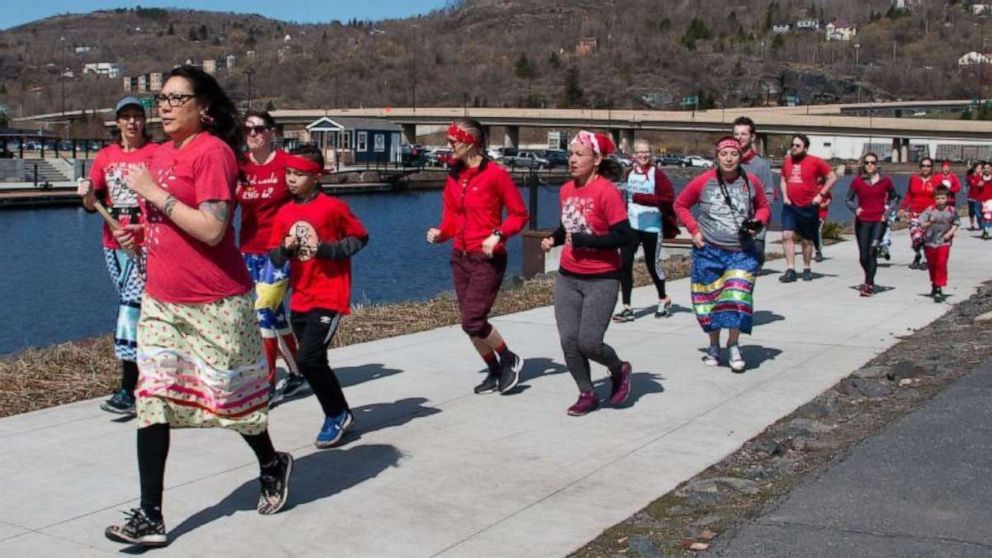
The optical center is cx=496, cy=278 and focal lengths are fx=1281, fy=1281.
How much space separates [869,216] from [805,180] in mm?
1145

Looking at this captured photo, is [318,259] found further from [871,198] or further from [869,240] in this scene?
[871,198]

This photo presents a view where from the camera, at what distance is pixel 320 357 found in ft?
23.0

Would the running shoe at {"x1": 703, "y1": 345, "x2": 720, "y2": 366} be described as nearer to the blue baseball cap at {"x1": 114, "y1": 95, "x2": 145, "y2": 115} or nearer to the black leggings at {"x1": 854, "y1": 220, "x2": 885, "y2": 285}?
the blue baseball cap at {"x1": 114, "y1": 95, "x2": 145, "y2": 115}

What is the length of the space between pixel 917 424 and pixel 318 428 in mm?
3504

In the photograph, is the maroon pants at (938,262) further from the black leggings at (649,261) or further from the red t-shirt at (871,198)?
the black leggings at (649,261)

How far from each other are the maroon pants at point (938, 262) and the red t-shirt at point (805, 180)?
1.90 metres

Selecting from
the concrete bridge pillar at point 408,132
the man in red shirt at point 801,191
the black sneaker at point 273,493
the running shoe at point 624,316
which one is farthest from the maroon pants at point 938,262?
the concrete bridge pillar at point 408,132

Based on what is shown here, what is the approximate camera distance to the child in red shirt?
7.07 m

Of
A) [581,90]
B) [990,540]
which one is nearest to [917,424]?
[990,540]

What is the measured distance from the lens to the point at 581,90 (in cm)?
19025

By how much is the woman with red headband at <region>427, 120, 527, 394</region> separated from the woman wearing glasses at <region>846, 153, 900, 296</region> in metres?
7.46

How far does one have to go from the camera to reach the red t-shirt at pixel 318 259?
281 inches

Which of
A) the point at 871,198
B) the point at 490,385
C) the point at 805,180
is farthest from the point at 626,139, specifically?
the point at 490,385

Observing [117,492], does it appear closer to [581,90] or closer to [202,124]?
[202,124]
